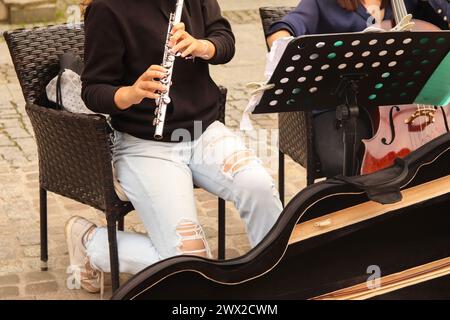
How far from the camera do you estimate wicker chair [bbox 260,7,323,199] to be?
360cm

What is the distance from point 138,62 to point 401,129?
96 centimetres

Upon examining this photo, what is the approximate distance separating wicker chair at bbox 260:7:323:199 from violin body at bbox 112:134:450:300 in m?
1.10

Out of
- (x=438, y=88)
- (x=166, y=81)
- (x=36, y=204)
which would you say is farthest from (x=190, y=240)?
(x=36, y=204)

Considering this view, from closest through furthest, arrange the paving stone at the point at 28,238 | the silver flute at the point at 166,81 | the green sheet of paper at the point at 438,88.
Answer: the silver flute at the point at 166,81 < the green sheet of paper at the point at 438,88 < the paving stone at the point at 28,238

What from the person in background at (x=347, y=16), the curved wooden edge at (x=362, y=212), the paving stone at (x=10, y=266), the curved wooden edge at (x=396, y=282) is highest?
the person in background at (x=347, y=16)

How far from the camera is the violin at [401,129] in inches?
130

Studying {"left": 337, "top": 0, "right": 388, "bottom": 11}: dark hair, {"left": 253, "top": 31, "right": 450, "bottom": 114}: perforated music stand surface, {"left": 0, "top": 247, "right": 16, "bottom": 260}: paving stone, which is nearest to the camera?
{"left": 253, "top": 31, "right": 450, "bottom": 114}: perforated music stand surface

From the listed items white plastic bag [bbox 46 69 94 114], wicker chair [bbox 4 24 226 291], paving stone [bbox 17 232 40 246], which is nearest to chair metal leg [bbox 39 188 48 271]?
wicker chair [bbox 4 24 226 291]

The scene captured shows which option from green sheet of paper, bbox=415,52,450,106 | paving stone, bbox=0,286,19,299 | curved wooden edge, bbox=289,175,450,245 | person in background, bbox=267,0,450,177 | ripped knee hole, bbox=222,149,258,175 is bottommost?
paving stone, bbox=0,286,19,299

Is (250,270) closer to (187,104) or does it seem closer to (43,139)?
(187,104)

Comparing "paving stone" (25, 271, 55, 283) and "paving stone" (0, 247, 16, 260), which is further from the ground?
"paving stone" (0, 247, 16, 260)

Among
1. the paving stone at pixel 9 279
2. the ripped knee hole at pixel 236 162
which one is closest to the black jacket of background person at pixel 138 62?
the ripped knee hole at pixel 236 162

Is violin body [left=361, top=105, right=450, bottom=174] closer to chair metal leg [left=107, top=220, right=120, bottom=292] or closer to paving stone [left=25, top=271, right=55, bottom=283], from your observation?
chair metal leg [left=107, top=220, right=120, bottom=292]

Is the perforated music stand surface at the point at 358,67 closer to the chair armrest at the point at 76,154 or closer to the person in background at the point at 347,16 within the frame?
the person in background at the point at 347,16
